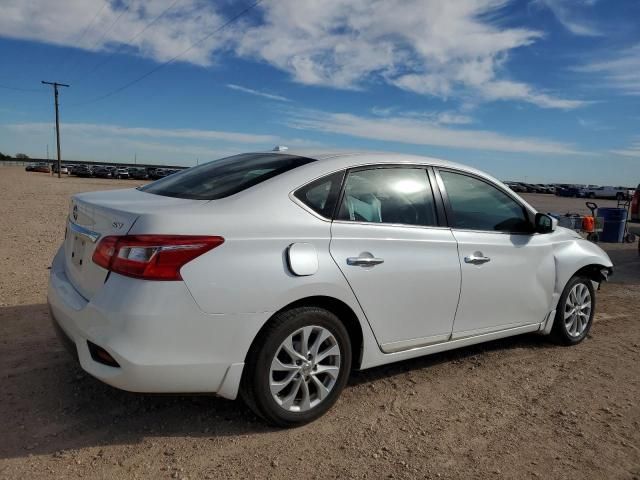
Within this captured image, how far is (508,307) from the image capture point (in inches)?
162

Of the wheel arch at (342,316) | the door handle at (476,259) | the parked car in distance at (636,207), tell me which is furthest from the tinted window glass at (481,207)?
the parked car in distance at (636,207)

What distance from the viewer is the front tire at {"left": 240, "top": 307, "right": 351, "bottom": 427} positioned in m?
2.89

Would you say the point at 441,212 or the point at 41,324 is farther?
the point at 41,324

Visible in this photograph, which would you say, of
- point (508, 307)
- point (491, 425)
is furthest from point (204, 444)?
point (508, 307)

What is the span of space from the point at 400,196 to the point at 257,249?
123cm

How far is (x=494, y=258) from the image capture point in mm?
3965

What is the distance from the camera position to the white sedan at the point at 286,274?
264 cm

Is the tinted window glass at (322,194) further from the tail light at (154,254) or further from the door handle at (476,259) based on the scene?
the door handle at (476,259)

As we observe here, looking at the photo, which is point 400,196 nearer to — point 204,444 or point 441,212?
point 441,212

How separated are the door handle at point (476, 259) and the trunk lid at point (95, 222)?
1.96 metres

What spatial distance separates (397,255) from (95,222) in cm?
182

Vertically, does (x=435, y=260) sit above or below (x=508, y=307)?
above

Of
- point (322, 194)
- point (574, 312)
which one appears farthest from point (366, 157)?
point (574, 312)

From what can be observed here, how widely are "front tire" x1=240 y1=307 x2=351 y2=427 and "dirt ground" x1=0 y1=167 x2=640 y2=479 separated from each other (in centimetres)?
15
